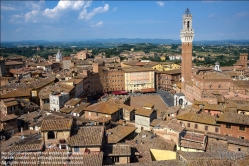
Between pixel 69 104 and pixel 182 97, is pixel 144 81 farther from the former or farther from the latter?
pixel 69 104

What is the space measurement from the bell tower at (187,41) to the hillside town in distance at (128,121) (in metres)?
0.27

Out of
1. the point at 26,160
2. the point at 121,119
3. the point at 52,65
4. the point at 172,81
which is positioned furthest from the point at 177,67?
the point at 26,160

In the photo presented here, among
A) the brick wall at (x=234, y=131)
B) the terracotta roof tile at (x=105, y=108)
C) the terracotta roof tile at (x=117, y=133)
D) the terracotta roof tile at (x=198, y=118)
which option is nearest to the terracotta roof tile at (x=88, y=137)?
the terracotta roof tile at (x=117, y=133)

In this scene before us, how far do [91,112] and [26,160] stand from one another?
70.9 feet

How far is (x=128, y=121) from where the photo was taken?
40.1 metres

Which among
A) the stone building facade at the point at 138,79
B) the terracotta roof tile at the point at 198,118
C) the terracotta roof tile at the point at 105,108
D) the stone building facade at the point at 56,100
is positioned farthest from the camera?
the stone building facade at the point at 138,79

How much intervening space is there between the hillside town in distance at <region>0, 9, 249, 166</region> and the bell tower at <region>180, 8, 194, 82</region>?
271mm

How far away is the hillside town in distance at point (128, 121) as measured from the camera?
1717 centimetres

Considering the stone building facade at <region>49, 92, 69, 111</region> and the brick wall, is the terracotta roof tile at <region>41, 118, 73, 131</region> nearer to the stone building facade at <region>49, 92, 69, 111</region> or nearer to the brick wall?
the brick wall

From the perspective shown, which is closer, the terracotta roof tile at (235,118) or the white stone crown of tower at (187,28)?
the terracotta roof tile at (235,118)

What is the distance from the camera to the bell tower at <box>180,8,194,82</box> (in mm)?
63656

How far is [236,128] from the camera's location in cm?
2822

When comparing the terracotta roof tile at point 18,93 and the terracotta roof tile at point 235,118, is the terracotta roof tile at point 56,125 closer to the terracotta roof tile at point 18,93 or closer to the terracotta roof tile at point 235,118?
the terracotta roof tile at point 235,118

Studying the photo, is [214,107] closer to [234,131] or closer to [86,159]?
[234,131]
